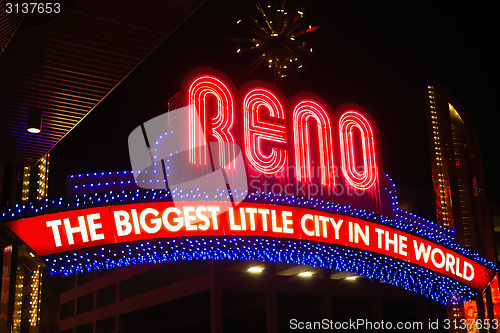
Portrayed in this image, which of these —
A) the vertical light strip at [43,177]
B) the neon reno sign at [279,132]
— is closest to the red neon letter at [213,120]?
the neon reno sign at [279,132]

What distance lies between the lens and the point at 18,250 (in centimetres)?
875

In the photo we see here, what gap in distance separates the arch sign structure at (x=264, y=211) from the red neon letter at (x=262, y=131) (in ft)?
0.07

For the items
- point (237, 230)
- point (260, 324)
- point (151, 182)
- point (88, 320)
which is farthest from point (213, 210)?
point (88, 320)

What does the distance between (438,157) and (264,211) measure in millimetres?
6343

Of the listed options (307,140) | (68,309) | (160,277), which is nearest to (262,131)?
(307,140)

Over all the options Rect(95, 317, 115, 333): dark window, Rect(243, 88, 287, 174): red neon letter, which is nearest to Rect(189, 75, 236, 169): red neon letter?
Rect(243, 88, 287, 174): red neon letter

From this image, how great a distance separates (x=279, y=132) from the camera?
38.8 ft

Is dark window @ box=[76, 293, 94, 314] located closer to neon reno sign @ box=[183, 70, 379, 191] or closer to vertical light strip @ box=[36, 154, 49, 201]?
vertical light strip @ box=[36, 154, 49, 201]

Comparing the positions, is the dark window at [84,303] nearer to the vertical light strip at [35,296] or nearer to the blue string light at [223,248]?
the blue string light at [223,248]

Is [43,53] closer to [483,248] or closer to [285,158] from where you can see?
[285,158]

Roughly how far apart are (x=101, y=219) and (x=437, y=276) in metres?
6.64

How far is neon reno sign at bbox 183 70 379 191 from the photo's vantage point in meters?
11.0

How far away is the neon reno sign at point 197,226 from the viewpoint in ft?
28.8

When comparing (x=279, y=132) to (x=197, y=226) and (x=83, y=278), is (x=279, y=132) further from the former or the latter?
(x=83, y=278)
